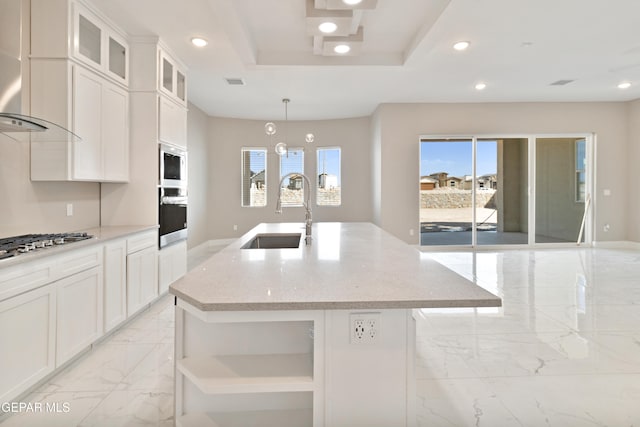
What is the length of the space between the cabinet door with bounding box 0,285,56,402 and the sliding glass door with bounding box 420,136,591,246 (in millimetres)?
6052

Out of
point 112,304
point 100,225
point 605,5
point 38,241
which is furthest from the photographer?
point 100,225

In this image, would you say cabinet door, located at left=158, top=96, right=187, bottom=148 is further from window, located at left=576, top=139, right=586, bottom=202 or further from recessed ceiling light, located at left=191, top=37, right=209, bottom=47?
window, located at left=576, top=139, right=586, bottom=202

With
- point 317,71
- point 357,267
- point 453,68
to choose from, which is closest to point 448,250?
point 453,68

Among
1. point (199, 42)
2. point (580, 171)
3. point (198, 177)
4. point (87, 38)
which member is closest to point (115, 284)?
point (87, 38)

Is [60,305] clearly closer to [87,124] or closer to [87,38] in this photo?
[87,124]

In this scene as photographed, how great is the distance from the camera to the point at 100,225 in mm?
3594

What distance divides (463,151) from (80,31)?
247 inches

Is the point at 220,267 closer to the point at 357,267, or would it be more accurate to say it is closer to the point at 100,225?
the point at 357,267

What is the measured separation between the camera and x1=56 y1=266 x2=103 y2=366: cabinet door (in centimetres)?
223

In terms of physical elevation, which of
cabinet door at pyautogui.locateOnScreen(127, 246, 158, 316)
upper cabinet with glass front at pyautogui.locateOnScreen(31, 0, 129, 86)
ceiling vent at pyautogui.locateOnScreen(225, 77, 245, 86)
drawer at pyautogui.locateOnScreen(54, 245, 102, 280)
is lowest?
cabinet door at pyautogui.locateOnScreen(127, 246, 158, 316)

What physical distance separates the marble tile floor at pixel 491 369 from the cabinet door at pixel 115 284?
17 cm

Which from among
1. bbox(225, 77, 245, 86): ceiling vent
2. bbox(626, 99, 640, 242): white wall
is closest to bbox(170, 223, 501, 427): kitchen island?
bbox(225, 77, 245, 86): ceiling vent

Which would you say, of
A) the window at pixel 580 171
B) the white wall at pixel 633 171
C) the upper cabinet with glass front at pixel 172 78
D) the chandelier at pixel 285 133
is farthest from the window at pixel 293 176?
the white wall at pixel 633 171

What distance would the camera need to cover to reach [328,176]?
27.6 feet
